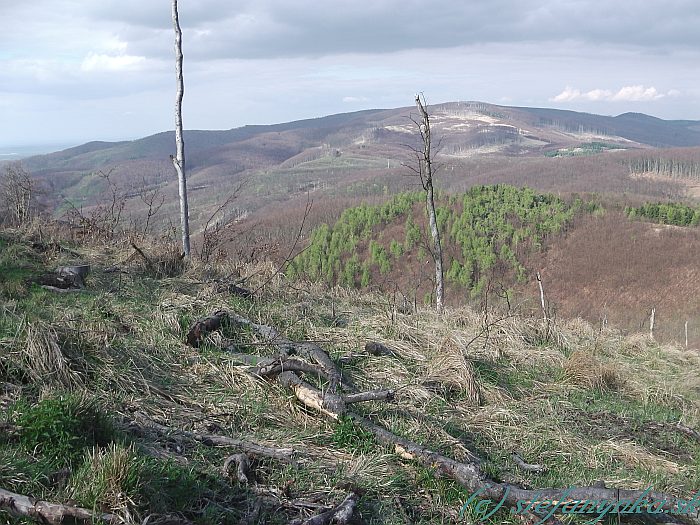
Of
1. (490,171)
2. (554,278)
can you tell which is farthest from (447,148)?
(554,278)

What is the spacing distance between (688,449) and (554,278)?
157 feet

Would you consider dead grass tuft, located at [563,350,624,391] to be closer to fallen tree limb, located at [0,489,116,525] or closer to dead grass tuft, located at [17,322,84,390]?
dead grass tuft, located at [17,322,84,390]

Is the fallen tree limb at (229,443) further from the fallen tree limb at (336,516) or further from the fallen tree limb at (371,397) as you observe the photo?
the fallen tree limb at (371,397)

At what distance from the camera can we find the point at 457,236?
188 feet

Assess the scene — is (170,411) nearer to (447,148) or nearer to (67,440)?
(67,440)

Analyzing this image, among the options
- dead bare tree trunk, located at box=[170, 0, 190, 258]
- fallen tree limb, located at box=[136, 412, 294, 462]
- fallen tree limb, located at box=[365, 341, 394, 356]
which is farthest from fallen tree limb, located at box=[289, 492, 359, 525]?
dead bare tree trunk, located at box=[170, 0, 190, 258]

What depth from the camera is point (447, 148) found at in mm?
191750

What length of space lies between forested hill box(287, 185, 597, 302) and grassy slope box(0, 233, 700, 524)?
42.7m

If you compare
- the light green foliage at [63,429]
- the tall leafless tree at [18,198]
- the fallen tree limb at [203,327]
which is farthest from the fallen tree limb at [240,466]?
the tall leafless tree at [18,198]

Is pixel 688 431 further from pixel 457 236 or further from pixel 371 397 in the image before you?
pixel 457 236

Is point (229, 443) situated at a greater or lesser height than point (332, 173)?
lesser

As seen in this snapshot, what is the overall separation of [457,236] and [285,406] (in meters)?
54.8

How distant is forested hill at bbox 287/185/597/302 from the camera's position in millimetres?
52656

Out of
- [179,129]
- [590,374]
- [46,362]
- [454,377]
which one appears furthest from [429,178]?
[46,362]
